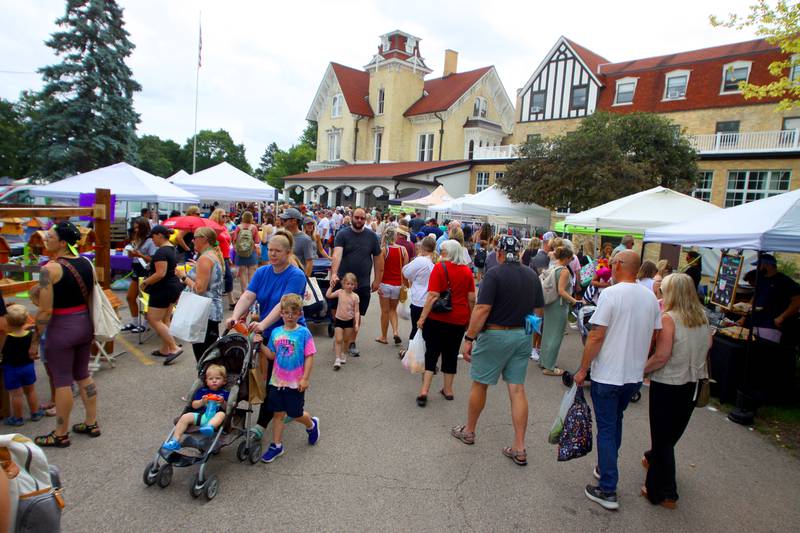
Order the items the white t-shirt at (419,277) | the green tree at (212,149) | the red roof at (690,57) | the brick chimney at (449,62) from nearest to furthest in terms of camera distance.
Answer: the white t-shirt at (419,277) → the red roof at (690,57) → the brick chimney at (449,62) → the green tree at (212,149)

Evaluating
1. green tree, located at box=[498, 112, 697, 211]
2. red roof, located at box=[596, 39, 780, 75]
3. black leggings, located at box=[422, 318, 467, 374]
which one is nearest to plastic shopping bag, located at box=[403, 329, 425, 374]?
black leggings, located at box=[422, 318, 467, 374]

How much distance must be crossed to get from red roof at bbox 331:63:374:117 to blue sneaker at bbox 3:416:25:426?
3727 centimetres

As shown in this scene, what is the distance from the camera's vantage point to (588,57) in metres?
31.7

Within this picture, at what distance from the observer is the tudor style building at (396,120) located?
34969 millimetres

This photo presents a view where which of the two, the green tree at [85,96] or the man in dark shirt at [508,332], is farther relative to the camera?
the green tree at [85,96]

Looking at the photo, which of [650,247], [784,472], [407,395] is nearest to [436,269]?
[407,395]

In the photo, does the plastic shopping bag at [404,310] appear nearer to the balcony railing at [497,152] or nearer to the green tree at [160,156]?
the balcony railing at [497,152]

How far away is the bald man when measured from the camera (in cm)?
343

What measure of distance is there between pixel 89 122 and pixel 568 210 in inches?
976

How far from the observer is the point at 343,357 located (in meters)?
6.39

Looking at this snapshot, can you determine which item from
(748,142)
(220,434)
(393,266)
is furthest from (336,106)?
(220,434)

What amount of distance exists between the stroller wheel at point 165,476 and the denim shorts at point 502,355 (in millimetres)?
2474

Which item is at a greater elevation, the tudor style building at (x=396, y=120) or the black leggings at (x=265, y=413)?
the tudor style building at (x=396, y=120)

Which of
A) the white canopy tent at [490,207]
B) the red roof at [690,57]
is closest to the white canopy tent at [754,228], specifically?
the white canopy tent at [490,207]
